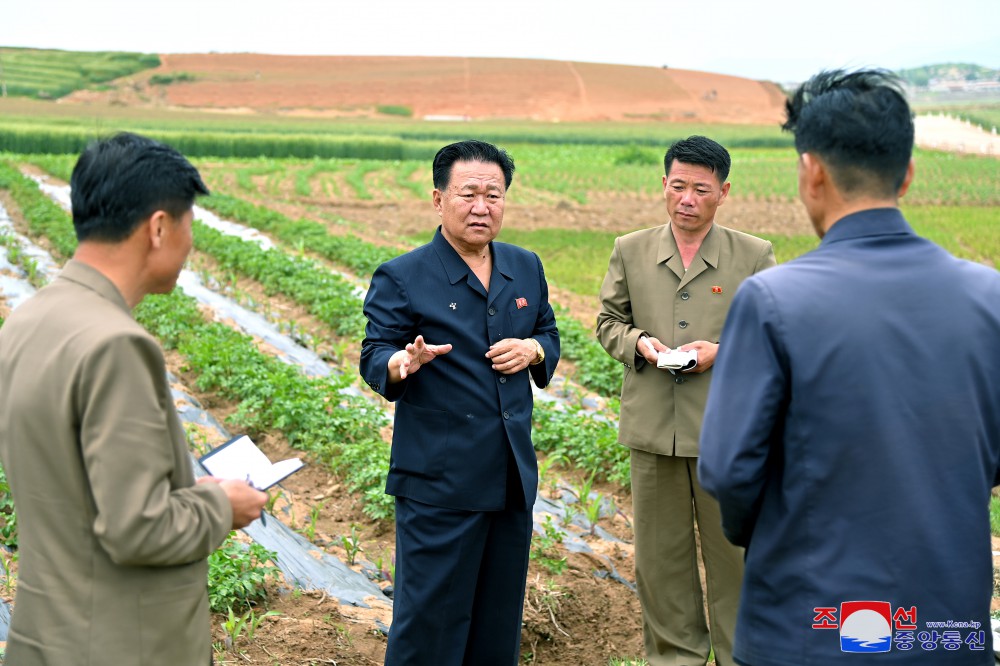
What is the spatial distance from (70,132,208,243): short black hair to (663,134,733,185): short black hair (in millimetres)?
2091

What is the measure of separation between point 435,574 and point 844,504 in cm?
154

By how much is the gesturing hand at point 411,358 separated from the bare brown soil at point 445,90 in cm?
6799

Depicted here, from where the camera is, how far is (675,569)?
146 inches

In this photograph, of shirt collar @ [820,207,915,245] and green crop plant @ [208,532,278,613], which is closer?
shirt collar @ [820,207,915,245]

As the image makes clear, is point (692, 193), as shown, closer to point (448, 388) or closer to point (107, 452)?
point (448, 388)

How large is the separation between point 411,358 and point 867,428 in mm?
1435

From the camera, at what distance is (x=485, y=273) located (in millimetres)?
3383

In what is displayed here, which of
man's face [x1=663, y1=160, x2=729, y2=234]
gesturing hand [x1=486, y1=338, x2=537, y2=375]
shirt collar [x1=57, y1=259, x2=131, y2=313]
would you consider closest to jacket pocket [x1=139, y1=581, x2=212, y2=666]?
shirt collar [x1=57, y1=259, x2=131, y2=313]

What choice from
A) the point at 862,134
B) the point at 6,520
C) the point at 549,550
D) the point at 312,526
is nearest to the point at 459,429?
the point at 862,134

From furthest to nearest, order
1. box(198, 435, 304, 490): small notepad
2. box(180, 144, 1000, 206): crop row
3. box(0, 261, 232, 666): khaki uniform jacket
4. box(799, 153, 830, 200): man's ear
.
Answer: box(180, 144, 1000, 206): crop row
box(198, 435, 304, 490): small notepad
box(799, 153, 830, 200): man's ear
box(0, 261, 232, 666): khaki uniform jacket

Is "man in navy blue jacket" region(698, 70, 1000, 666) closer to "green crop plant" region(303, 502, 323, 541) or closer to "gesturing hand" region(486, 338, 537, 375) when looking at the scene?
"gesturing hand" region(486, 338, 537, 375)

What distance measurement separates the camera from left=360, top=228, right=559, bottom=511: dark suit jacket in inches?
124

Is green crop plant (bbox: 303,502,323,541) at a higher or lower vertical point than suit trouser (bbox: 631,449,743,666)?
lower

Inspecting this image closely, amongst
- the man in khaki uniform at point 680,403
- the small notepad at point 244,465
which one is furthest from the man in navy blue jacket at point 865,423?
the man in khaki uniform at point 680,403
